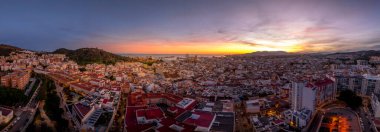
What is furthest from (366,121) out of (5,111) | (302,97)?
(5,111)

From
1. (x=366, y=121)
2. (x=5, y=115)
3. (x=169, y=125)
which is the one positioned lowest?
(x=366, y=121)

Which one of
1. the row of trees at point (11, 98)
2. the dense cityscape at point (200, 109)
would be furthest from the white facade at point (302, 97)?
the row of trees at point (11, 98)

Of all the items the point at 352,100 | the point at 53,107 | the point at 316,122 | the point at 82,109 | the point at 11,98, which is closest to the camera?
the point at 316,122

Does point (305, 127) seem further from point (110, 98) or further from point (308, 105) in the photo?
point (110, 98)

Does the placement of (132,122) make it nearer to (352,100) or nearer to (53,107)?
(53,107)

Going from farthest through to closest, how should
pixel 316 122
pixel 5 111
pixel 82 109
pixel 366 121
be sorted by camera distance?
1. pixel 82 109
2. pixel 366 121
3. pixel 316 122
4. pixel 5 111

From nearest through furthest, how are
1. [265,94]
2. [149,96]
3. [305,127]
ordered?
[305,127], [149,96], [265,94]

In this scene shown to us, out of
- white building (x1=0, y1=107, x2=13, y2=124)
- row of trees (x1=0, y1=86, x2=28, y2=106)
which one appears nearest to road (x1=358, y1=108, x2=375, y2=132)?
white building (x1=0, y1=107, x2=13, y2=124)

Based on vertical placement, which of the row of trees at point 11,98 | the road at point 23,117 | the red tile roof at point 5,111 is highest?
the row of trees at point 11,98

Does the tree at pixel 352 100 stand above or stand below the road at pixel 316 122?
above

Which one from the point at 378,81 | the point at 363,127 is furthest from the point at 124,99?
the point at 378,81

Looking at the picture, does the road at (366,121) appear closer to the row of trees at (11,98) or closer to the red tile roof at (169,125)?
the red tile roof at (169,125)
